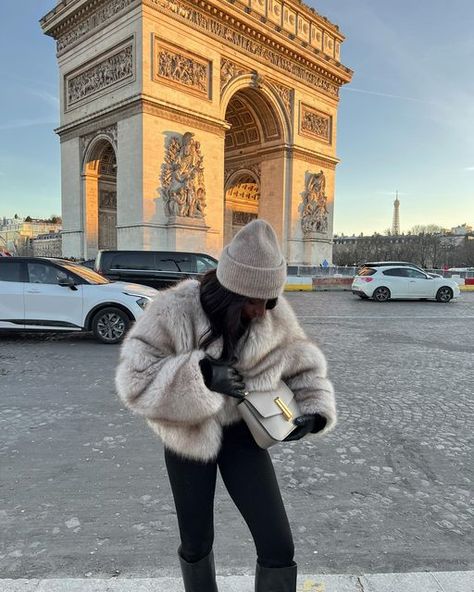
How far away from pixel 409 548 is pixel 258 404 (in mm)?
1438

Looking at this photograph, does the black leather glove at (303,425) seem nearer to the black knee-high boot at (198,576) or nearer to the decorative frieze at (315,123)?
the black knee-high boot at (198,576)

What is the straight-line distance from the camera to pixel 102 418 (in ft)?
13.9

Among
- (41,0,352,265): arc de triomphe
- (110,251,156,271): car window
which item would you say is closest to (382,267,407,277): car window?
(41,0,352,265): arc de triomphe

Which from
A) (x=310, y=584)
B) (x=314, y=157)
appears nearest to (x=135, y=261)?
(x=310, y=584)

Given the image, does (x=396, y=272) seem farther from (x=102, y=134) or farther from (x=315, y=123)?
(x=102, y=134)

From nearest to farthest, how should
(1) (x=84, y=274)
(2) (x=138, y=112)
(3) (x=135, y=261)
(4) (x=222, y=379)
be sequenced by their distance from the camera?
1. (4) (x=222, y=379)
2. (1) (x=84, y=274)
3. (3) (x=135, y=261)
4. (2) (x=138, y=112)

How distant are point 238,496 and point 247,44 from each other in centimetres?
2579

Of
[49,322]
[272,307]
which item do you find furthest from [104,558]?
[49,322]

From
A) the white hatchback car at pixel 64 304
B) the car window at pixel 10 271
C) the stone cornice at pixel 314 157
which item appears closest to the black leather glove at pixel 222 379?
the white hatchback car at pixel 64 304

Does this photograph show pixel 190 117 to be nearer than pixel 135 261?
No

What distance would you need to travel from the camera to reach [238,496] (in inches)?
65.2

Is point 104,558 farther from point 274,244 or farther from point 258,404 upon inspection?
point 274,244

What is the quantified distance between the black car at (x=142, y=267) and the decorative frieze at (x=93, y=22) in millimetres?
12528

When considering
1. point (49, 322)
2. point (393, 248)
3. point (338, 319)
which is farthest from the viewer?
point (393, 248)
